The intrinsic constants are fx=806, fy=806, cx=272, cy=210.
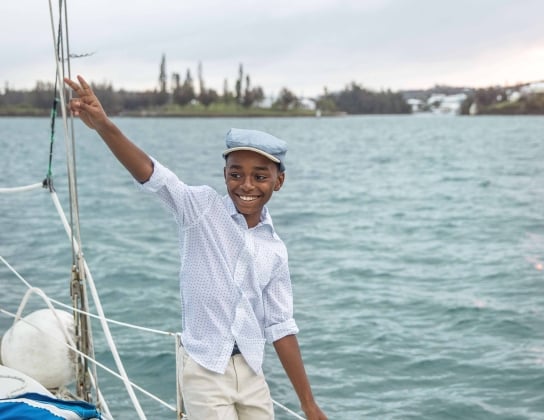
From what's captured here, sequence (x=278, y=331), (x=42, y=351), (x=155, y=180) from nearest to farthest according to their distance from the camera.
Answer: (x=155, y=180), (x=278, y=331), (x=42, y=351)

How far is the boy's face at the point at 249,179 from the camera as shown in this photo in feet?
8.17

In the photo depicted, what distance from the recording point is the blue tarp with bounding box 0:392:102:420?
8.14 feet

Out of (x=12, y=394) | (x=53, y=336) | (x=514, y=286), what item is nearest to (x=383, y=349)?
(x=514, y=286)

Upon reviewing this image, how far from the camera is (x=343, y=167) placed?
35062 mm

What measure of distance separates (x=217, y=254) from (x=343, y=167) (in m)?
32.8

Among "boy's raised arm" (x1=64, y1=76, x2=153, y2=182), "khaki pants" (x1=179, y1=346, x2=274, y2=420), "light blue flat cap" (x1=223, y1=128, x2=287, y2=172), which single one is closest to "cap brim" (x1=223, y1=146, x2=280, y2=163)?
"light blue flat cap" (x1=223, y1=128, x2=287, y2=172)

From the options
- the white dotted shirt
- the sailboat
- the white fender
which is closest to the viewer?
the white dotted shirt

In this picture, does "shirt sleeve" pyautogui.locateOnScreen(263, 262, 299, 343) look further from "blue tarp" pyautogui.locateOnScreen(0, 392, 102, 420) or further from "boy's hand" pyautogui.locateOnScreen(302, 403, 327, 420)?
"blue tarp" pyautogui.locateOnScreen(0, 392, 102, 420)

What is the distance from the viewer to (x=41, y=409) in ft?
8.34

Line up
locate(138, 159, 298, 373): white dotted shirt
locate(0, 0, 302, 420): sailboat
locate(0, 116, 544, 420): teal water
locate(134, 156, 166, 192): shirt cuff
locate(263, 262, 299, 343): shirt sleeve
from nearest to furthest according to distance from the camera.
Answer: locate(134, 156, 166, 192): shirt cuff
locate(138, 159, 298, 373): white dotted shirt
locate(263, 262, 299, 343): shirt sleeve
locate(0, 0, 302, 420): sailboat
locate(0, 116, 544, 420): teal water

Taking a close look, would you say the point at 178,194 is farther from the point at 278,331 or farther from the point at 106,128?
the point at 278,331

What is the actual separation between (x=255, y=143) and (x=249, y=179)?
4.9 inches

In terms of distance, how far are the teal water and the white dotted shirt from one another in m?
3.53

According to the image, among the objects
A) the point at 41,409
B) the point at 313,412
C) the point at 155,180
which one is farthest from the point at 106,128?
the point at 313,412
